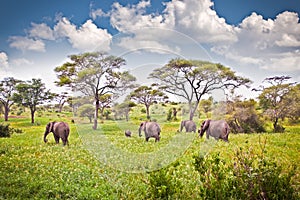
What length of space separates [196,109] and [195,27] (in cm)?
270

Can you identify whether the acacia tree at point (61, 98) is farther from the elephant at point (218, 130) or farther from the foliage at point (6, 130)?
the elephant at point (218, 130)

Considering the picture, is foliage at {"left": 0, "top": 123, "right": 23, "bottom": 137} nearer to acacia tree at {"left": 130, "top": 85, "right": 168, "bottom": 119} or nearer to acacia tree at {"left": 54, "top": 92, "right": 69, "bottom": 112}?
acacia tree at {"left": 54, "top": 92, "right": 69, "bottom": 112}

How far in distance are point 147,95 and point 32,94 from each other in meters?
5.65

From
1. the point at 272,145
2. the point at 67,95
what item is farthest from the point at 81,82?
the point at 272,145

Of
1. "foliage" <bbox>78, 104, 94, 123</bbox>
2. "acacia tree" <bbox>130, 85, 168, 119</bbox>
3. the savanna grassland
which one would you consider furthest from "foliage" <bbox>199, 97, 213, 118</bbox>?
"foliage" <bbox>78, 104, 94, 123</bbox>

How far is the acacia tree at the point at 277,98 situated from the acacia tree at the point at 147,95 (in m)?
4.36

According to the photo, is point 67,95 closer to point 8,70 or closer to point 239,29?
point 8,70

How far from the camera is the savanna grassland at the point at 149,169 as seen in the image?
373 cm

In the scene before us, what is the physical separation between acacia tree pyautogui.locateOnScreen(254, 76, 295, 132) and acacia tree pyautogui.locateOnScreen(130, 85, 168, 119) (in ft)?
14.3

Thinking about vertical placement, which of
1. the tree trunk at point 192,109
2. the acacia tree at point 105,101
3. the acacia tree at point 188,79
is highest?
the acacia tree at point 188,79

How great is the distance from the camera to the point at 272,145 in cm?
745

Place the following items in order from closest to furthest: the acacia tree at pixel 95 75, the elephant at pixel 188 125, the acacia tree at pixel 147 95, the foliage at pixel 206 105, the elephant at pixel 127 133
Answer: the elephant at pixel 188 125 → the acacia tree at pixel 147 95 → the foliage at pixel 206 105 → the acacia tree at pixel 95 75 → the elephant at pixel 127 133

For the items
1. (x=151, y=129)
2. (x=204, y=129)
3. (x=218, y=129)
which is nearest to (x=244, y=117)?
(x=218, y=129)

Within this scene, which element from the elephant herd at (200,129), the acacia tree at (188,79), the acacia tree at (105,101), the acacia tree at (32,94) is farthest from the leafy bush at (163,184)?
the acacia tree at (32,94)
